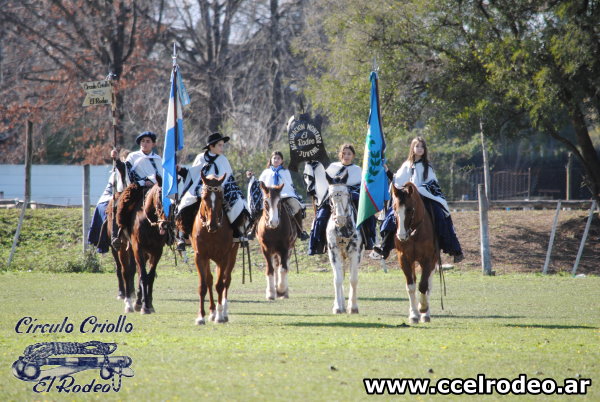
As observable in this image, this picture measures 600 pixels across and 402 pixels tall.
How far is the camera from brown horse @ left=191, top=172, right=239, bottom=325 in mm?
12992

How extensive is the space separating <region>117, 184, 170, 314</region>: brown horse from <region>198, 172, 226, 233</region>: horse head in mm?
1631

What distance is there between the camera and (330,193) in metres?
14.7

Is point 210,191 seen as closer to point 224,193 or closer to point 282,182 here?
point 224,193

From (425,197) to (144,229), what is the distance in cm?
463

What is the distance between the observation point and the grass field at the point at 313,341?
328 inches

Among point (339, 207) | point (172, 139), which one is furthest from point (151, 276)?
point (339, 207)

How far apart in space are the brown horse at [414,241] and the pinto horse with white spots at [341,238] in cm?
133

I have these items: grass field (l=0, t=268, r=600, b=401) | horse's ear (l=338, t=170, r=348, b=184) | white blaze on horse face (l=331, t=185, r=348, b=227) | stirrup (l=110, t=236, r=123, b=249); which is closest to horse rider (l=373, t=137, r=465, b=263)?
white blaze on horse face (l=331, t=185, r=348, b=227)

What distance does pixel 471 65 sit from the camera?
27.5 meters

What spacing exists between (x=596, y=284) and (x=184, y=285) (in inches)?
379

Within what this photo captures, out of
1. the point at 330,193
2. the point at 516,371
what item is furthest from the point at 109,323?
the point at 516,371

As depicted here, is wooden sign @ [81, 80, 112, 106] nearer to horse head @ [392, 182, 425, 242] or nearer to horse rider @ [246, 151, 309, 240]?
horse rider @ [246, 151, 309, 240]

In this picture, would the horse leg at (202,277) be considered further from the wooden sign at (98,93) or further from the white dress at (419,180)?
the wooden sign at (98,93)

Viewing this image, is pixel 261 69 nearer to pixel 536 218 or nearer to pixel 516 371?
pixel 536 218
